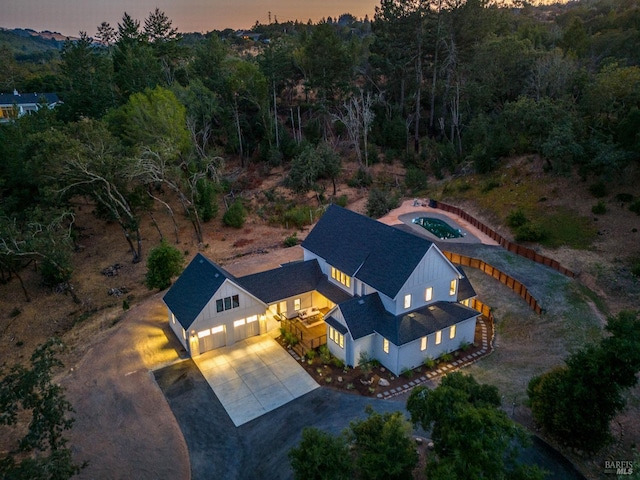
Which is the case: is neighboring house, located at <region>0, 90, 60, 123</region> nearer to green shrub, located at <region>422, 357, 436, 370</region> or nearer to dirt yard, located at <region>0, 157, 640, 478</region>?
dirt yard, located at <region>0, 157, 640, 478</region>

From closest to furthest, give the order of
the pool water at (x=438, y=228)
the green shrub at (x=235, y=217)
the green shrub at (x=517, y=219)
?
the green shrub at (x=517, y=219) < the pool water at (x=438, y=228) < the green shrub at (x=235, y=217)

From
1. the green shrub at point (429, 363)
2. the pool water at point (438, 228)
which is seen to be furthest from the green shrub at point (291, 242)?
the green shrub at point (429, 363)

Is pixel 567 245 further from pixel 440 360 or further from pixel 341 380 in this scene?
pixel 341 380

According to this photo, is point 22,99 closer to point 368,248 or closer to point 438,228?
point 438,228

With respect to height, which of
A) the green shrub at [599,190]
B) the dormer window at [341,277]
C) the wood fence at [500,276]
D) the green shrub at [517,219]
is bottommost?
the wood fence at [500,276]

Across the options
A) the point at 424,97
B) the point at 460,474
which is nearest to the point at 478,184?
the point at 424,97

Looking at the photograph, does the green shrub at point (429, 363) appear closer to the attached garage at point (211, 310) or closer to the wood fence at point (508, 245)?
the attached garage at point (211, 310)

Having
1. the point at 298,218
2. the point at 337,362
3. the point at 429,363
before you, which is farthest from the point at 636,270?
the point at 298,218
